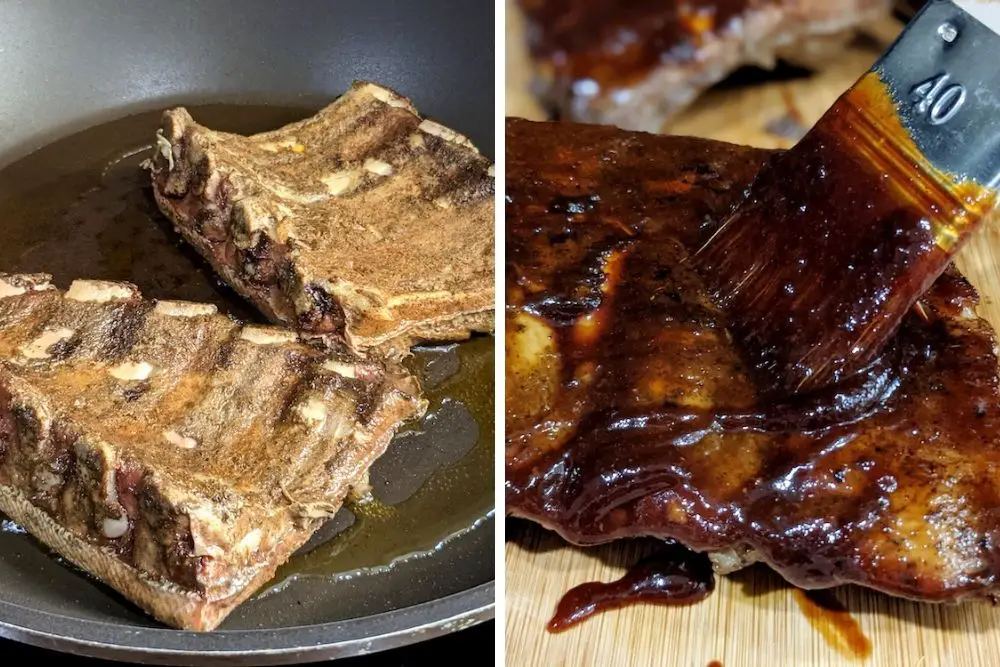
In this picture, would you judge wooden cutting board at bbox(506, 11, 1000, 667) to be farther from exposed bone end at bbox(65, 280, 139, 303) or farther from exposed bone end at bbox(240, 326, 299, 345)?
exposed bone end at bbox(65, 280, 139, 303)

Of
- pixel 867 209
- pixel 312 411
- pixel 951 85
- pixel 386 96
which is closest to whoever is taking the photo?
pixel 951 85

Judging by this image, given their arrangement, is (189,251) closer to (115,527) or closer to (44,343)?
(44,343)

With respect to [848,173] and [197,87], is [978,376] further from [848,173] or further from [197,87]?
[197,87]

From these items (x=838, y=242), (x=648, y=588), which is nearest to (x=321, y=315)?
(x=648, y=588)

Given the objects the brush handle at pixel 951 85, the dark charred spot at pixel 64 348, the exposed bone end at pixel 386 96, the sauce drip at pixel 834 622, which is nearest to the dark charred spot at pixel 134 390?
the dark charred spot at pixel 64 348

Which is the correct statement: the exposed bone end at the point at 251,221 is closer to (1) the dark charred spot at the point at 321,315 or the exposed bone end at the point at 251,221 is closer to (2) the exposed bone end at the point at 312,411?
(1) the dark charred spot at the point at 321,315

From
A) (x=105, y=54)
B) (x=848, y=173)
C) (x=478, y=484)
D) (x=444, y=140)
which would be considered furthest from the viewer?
(x=105, y=54)

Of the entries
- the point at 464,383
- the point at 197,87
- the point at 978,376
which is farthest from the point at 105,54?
the point at 978,376
